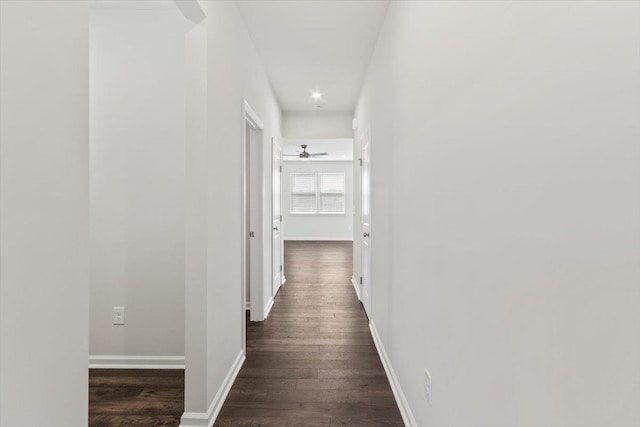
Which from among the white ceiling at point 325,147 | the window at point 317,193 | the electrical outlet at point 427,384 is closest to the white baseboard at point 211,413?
the electrical outlet at point 427,384

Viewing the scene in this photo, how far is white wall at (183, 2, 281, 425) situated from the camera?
189 centimetres

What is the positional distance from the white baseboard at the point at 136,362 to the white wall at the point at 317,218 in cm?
788

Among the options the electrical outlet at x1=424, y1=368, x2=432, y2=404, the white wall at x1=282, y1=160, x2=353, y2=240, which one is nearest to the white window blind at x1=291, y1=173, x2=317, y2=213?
the white wall at x1=282, y1=160, x2=353, y2=240

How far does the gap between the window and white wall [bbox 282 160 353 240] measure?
5.0 inches

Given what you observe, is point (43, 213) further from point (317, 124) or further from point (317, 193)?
point (317, 193)

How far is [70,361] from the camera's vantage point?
917mm

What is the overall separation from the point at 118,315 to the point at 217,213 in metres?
1.33

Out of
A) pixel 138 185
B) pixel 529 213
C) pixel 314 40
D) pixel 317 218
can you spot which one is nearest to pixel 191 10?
pixel 138 185

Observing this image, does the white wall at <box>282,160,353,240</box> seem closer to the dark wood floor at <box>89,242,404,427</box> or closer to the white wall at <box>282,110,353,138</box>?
the white wall at <box>282,110,353,138</box>

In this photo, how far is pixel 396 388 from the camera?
2.20 metres

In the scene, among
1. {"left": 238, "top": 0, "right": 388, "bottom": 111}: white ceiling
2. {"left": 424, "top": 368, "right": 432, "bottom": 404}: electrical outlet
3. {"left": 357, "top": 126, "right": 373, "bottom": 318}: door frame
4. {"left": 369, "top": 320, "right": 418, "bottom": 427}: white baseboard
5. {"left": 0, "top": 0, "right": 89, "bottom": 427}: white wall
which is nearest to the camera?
{"left": 0, "top": 0, "right": 89, "bottom": 427}: white wall

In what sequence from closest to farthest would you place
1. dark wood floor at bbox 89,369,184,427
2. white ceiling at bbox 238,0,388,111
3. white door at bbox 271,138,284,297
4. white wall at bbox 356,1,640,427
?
white wall at bbox 356,1,640,427 → dark wood floor at bbox 89,369,184,427 → white ceiling at bbox 238,0,388,111 → white door at bbox 271,138,284,297

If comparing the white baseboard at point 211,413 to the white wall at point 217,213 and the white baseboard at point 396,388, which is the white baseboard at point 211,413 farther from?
the white baseboard at point 396,388

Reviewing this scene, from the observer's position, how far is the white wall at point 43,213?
0.74m
